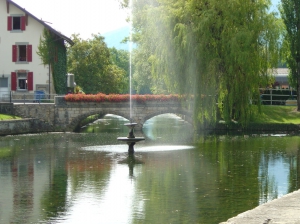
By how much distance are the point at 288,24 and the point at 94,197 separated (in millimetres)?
32434

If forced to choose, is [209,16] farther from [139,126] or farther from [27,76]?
[27,76]

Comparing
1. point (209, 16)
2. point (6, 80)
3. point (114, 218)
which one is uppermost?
point (209, 16)

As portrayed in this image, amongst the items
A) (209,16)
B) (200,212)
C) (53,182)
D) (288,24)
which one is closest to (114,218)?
(200,212)

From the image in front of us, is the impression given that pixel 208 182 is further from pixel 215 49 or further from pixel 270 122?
pixel 270 122

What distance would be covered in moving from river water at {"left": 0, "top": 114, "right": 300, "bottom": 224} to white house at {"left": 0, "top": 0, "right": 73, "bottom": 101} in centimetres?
1637

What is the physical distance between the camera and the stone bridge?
44781mm

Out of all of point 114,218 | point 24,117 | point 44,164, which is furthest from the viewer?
point 24,117

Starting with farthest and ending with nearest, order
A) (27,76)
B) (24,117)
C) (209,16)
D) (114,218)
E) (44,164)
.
→ (27,76) < (24,117) < (209,16) < (44,164) < (114,218)

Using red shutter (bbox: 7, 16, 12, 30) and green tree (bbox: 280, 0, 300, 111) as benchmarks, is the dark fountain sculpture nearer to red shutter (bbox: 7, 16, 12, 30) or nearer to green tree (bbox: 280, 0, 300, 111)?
green tree (bbox: 280, 0, 300, 111)

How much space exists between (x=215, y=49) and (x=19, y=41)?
19304mm

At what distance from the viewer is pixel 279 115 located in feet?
148

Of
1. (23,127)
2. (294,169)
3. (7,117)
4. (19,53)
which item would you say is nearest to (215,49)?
(23,127)

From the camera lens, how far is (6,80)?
51719 millimetres

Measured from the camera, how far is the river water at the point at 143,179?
15727 millimetres
